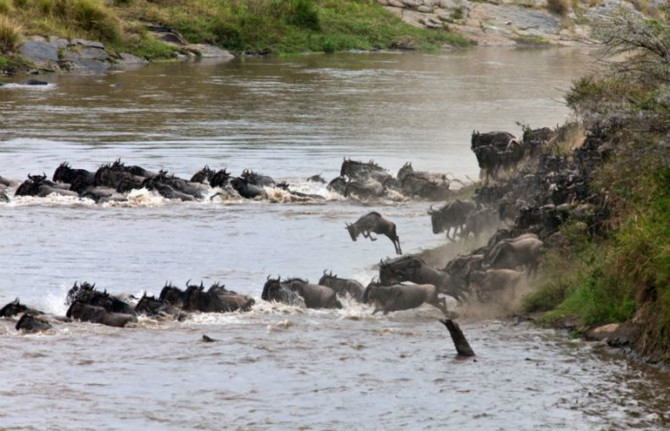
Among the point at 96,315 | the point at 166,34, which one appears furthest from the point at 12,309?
the point at 166,34

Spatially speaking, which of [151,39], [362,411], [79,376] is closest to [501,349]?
[362,411]

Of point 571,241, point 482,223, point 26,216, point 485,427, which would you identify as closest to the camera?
point 485,427

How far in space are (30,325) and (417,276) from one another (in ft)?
14.8

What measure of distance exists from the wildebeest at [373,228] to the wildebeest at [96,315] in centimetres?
502

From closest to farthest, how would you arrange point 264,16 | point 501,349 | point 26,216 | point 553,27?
point 501,349
point 26,216
point 264,16
point 553,27

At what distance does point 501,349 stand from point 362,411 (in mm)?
2403

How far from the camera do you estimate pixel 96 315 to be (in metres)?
13.9

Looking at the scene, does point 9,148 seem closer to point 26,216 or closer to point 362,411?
Answer: point 26,216

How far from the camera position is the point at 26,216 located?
20938 millimetres

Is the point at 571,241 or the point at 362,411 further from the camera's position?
the point at 571,241

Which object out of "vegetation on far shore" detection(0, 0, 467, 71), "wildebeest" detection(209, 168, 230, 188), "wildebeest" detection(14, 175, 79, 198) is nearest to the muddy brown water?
"wildebeest" detection(14, 175, 79, 198)

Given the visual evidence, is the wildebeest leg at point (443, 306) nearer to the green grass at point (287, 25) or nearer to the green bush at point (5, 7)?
the green bush at point (5, 7)

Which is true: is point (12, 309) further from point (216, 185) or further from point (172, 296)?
point (216, 185)

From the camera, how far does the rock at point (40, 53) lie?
47.7m
